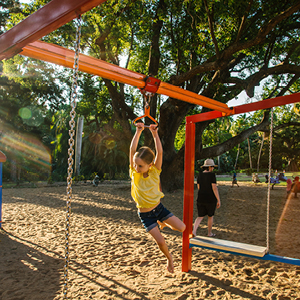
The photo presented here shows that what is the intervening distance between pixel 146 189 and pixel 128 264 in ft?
4.80

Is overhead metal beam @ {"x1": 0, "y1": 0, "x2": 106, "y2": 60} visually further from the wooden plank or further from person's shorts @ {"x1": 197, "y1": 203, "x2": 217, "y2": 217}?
person's shorts @ {"x1": 197, "y1": 203, "x2": 217, "y2": 217}

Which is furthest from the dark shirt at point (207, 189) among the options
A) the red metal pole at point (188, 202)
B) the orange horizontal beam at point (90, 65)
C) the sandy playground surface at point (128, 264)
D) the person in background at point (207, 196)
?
the orange horizontal beam at point (90, 65)

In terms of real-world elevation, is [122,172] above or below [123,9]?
below

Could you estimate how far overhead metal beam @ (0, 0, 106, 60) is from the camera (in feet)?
4.87

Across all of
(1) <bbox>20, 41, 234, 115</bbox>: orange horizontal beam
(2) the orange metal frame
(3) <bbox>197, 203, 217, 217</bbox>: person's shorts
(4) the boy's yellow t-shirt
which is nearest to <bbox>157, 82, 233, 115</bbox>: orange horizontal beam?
(1) <bbox>20, 41, 234, 115</bbox>: orange horizontal beam

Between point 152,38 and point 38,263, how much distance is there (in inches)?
419

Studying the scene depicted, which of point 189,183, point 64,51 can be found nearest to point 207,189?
point 189,183

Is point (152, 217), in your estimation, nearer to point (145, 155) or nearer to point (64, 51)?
point (145, 155)

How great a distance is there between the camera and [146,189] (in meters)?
3.12

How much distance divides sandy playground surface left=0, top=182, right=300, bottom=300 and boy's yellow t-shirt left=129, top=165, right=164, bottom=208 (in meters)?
1.02

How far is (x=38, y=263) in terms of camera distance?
3871 millimetres

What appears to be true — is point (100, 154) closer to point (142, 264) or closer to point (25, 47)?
point (142, 264)

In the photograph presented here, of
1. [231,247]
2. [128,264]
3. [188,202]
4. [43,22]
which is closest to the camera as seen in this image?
[43,22]

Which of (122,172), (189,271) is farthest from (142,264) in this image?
(122,172)
